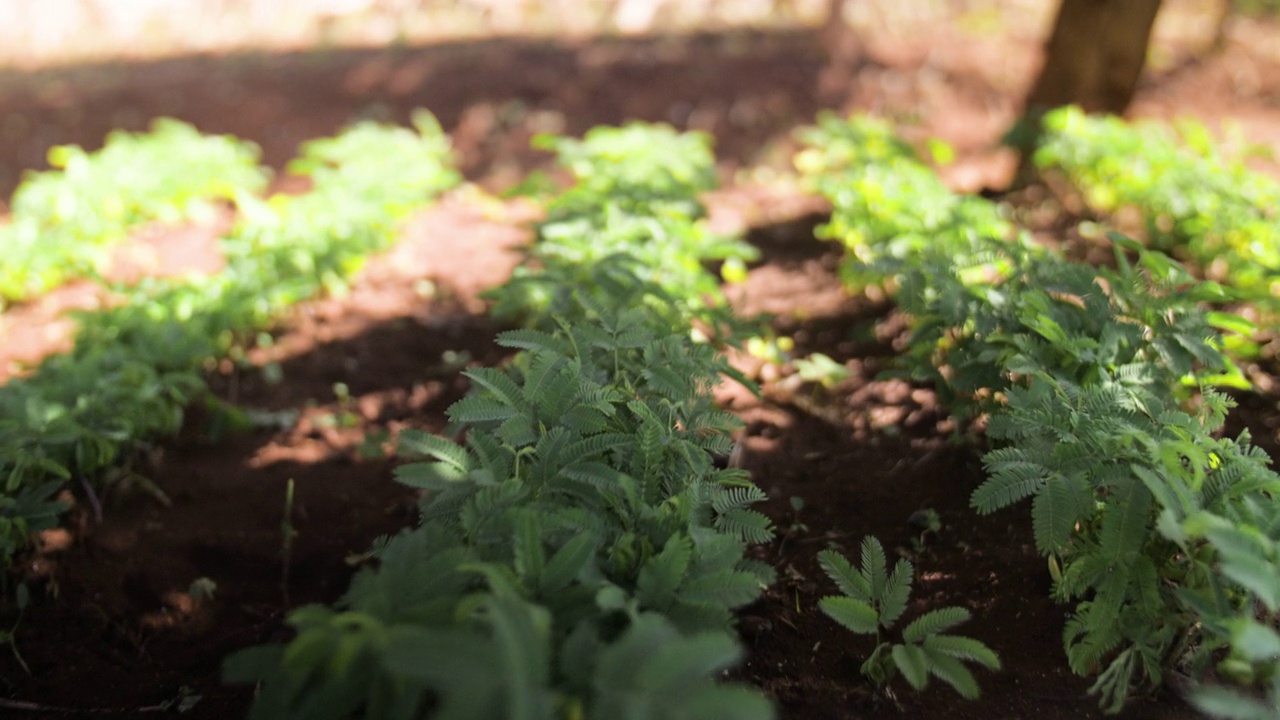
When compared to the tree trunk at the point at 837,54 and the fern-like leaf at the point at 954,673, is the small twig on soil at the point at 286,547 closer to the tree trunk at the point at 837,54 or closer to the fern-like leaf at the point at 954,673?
the fern-like leaf at the point at 954,673

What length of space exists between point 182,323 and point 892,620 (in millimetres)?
2916

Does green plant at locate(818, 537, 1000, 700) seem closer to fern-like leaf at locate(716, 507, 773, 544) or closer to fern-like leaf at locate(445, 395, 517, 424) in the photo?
fern-like leaf at locate(716, 507, 773, 544)

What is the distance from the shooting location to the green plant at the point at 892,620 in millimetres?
A: 1780

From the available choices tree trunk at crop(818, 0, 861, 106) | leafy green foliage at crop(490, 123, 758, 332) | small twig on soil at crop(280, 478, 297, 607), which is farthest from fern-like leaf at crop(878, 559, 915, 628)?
tree trunk at crop(818, 0, 861, 106)

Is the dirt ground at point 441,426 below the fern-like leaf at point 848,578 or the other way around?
below

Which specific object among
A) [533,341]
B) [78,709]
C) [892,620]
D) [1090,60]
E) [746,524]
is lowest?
[78,709]

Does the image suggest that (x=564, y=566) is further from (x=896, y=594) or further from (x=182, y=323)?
(x=182, y=323)

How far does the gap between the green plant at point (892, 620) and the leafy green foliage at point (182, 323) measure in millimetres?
2073

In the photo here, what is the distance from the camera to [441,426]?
3.46 metres

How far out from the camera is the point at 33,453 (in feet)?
8.55

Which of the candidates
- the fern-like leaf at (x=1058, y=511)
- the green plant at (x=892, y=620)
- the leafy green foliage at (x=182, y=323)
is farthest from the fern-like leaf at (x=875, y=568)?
the leafy green foliage at (x=182, y=323)

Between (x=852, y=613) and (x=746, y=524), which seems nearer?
(x=852, y=613)

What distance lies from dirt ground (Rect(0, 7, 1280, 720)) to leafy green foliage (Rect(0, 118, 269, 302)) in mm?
208

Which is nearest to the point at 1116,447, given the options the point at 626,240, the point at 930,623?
the point at 930,623
